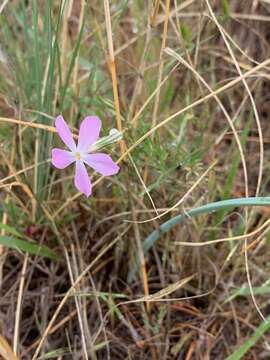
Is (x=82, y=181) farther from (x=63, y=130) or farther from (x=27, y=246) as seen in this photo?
(x=27, y=246)

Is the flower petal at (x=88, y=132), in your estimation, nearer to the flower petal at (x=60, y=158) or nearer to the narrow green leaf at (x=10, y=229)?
the flower petal at (x=60, y=158)

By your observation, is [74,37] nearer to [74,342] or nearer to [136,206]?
[136,206]

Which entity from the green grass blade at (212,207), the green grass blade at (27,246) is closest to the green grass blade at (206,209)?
the green grass blade at (212,207)

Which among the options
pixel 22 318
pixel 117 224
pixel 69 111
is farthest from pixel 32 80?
pixel 22 318

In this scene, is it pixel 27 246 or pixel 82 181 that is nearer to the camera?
pixel 82 181

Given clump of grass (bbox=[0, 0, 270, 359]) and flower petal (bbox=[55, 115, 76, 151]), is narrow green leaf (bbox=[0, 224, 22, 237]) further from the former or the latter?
flower petal (bbox=[55, 115, 76, 151])

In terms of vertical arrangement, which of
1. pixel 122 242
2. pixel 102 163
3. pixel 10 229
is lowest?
pixel 122 242

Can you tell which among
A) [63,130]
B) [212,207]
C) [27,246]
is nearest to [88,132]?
[63,130]
